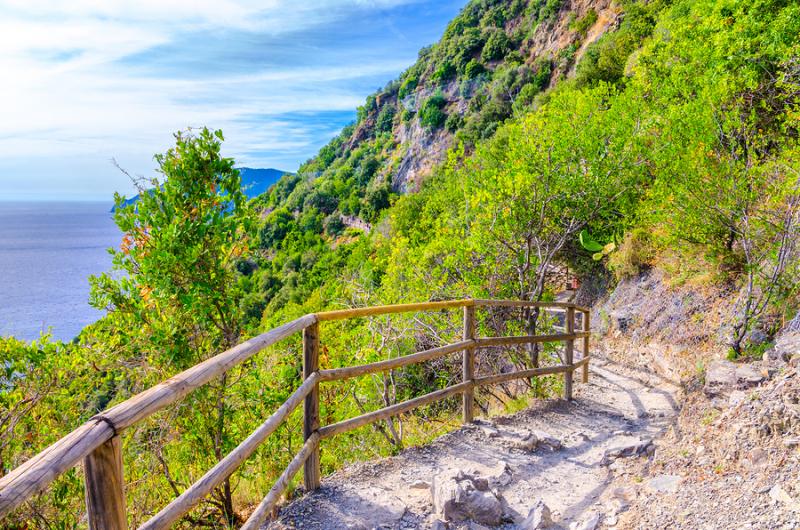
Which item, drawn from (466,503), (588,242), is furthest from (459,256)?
(588,242)

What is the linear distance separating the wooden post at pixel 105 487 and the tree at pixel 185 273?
2.50 m

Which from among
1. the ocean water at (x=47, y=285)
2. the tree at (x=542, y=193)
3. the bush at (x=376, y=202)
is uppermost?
the bush at (x=376, y=202)

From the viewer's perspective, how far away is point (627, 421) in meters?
6.10

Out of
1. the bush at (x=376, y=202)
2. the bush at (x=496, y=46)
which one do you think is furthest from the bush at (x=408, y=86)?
the bush at (x=376, y=202)

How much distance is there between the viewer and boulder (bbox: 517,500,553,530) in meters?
3.33

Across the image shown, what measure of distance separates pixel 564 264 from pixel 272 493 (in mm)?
12996

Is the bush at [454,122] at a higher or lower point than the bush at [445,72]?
lower

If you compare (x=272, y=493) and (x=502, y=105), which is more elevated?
(x=502, y=105)

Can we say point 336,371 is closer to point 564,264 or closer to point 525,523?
point 525,523

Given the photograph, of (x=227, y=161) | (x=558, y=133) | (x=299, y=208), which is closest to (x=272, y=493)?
(x=227, y=161)

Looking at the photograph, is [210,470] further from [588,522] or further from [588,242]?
[588,242]

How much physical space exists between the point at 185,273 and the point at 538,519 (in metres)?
3.35

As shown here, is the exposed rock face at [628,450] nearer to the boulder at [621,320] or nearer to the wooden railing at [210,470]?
the wooden railing at [210,470]

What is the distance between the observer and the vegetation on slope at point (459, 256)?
14.4ft
